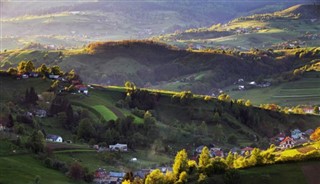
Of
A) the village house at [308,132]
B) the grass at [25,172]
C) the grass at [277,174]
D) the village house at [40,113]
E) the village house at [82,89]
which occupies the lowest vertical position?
the village house at [308,132]

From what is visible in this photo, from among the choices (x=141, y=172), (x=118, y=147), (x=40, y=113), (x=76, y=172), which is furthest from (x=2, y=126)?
(x=141, y=172)

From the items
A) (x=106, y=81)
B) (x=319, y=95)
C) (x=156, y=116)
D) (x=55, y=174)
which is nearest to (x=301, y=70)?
(x=319, y=95)

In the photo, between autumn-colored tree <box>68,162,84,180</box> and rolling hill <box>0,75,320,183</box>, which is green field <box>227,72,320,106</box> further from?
autumn-colored tree <box>68,162,84,180</box>

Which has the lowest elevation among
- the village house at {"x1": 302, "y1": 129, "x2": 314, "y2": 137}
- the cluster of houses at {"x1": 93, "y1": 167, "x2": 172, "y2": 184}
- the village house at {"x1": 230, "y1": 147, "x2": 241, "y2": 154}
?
the village house at {"x1": 230, "y1": 147, "x2": 241, "y2": 154}

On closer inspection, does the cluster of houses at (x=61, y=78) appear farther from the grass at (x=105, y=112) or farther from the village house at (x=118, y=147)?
the village house at (x=118, y=147)

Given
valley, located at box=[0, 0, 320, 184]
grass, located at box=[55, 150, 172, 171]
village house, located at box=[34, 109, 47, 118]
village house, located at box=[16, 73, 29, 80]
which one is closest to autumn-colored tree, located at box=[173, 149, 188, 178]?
valley, located at box=[0, 0, 320, 184]

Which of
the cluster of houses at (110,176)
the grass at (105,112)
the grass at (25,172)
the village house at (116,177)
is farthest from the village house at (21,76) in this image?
the village house at (116,177)
